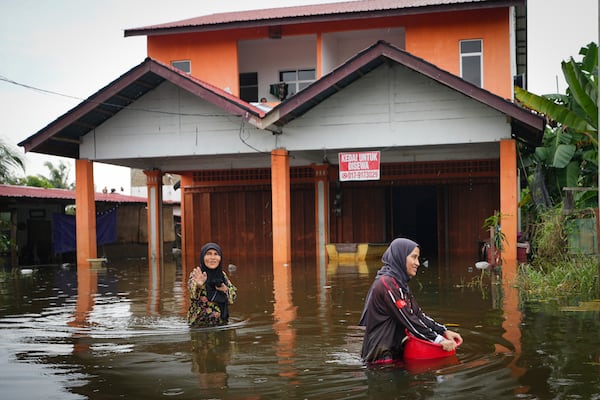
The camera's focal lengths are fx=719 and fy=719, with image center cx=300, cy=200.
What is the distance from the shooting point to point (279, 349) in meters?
7.53

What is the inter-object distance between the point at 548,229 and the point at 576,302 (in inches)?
99.4

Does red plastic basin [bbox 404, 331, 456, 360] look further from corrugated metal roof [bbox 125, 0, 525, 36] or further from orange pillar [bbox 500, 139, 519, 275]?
corrugated metal roof [bbox 125, 0, 525, 36]

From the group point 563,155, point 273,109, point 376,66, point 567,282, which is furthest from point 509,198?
point 567,282

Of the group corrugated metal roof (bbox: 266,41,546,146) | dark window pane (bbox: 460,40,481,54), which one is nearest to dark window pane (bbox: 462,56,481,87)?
dark window pane (bbox: 460,40,481,54)

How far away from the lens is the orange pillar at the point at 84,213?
19.8 metres

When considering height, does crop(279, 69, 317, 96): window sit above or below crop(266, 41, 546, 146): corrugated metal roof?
above

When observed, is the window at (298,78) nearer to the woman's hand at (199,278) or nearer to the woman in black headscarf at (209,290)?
the woman in black headscarf at (209,290)

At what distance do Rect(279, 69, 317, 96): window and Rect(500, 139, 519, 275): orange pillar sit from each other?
8153mm

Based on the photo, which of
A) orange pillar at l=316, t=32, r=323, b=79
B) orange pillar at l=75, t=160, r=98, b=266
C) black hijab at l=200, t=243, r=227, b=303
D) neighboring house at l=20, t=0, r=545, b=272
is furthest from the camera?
orange pillar at l=316, t=32, r=323, b=79

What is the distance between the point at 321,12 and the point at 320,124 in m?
5.08

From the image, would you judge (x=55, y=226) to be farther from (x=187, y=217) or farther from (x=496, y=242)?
(x=496, y=242)

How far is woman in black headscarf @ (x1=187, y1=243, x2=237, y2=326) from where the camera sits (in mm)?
8438

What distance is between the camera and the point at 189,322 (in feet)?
29.3

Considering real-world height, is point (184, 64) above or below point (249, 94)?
above
